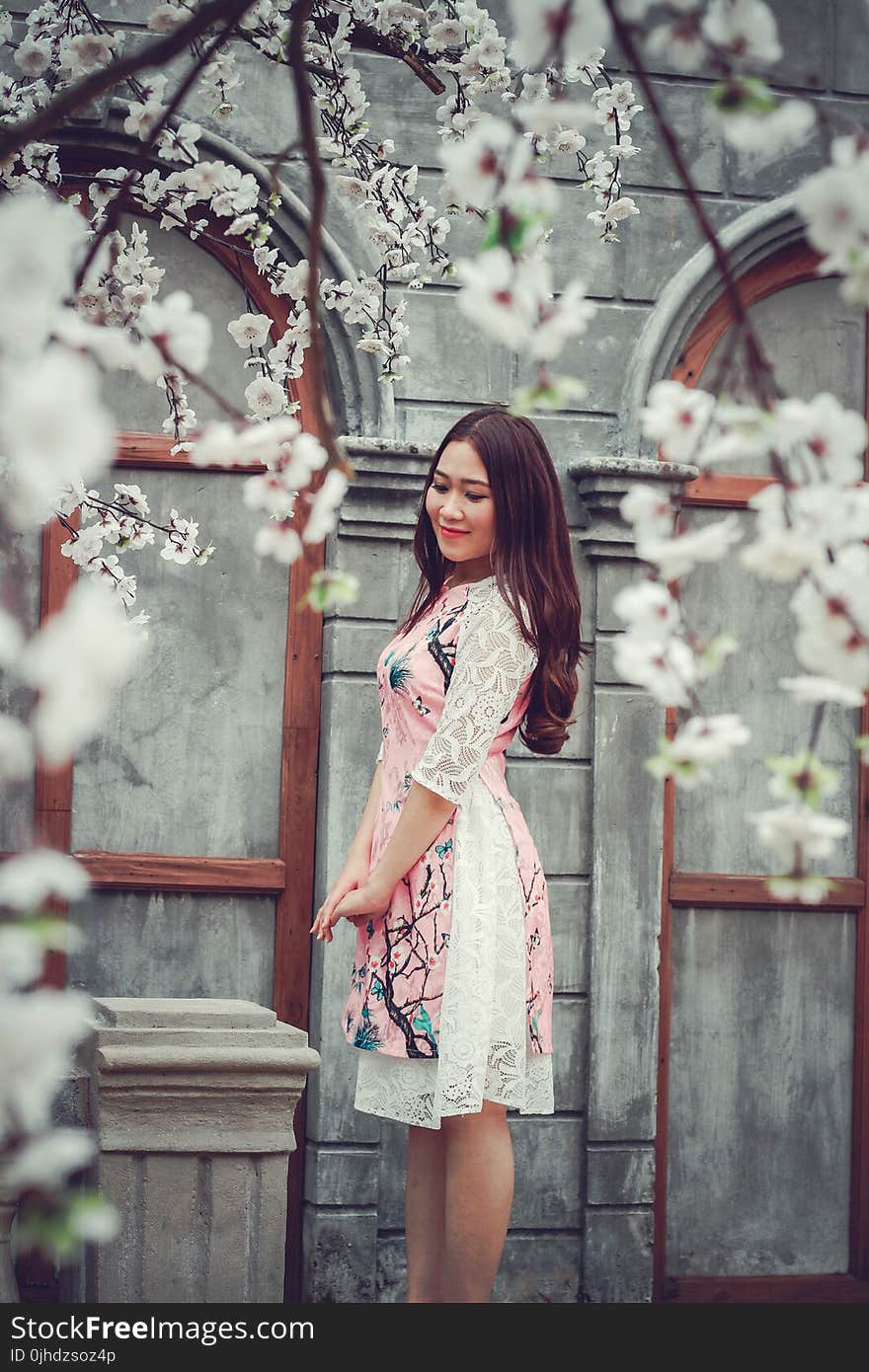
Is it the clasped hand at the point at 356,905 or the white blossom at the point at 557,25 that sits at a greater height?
the white blossom at the point at 557,25

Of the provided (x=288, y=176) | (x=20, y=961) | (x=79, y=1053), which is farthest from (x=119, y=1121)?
(x=288, y=176)

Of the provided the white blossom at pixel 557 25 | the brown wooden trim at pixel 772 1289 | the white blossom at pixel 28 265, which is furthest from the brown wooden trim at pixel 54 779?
the white blossom at pixel 28 265

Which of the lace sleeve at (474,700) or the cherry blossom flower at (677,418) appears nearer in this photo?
the cherry blossom flower at (677,418)

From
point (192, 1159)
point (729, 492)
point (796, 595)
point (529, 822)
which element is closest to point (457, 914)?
point (192, 1159)

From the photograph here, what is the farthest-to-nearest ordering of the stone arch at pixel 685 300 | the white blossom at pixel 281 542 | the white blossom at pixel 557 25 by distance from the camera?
the stone arch at pixel 685 300, the white blossom at pixel 281 542, the white blossom at pixel 557 25

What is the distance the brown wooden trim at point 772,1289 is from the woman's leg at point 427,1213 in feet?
5.54

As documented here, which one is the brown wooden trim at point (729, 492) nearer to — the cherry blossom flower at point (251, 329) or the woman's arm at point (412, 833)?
the cherry blossom flower at point (251, 329)

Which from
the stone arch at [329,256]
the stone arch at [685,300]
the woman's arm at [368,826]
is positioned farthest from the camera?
the stone arch at [685,300]

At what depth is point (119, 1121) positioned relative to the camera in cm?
295

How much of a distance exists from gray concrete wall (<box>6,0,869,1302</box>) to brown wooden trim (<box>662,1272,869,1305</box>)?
23cm

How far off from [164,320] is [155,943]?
2.89m

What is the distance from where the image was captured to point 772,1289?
4.68 m

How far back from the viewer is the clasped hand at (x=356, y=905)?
10.2ft

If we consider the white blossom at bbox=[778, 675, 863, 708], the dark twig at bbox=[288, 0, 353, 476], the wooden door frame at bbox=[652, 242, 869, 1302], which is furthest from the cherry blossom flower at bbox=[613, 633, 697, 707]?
the wooden door frame at bbox=[652, 242, 869, 1302]
